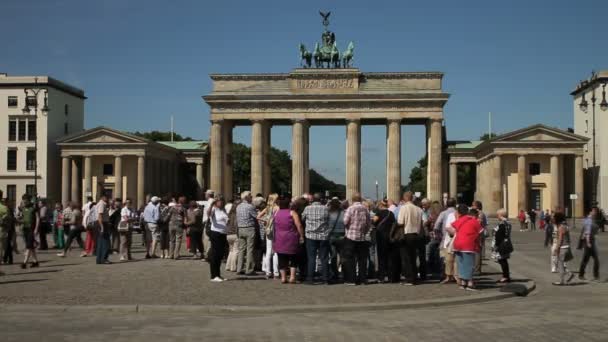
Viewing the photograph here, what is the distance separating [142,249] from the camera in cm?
3191

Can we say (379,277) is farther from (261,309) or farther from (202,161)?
(202,161)

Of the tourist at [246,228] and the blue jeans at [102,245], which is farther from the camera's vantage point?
the blue jeans at [102,245]

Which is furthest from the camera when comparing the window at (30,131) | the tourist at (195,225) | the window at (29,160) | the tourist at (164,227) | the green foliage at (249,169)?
the green foliage at (249,169)

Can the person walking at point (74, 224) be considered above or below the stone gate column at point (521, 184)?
below

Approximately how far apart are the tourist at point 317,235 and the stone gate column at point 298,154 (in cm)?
5327

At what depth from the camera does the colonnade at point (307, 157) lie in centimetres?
7131

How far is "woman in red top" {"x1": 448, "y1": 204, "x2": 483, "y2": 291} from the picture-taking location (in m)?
17.0

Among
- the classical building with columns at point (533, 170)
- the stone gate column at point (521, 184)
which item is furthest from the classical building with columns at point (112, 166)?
the stone gate column at point (521, 184)

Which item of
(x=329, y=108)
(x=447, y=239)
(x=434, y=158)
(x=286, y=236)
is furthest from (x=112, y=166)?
(x=447, y=239)

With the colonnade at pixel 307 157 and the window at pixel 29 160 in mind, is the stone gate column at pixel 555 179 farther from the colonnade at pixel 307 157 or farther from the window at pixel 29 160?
the window at pixel 29 160

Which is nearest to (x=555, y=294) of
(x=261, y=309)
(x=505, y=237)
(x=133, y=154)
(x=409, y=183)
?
(x=505, y=237)

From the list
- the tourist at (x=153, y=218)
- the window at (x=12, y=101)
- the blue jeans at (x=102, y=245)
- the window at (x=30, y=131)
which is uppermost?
the window at (x=12, y=101)

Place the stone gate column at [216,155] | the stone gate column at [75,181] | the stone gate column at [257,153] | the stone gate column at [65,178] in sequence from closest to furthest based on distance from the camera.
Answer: the stone gate column at [257,153]
the stone gate column at [216,155]
the stone gate column at [65,178]
the stone gate column at [75,181]

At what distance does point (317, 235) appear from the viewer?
18406 millimetres
